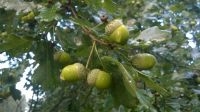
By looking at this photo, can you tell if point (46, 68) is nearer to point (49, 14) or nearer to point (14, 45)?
point (14, 45)

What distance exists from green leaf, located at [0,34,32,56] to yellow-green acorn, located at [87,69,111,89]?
0.48 meters

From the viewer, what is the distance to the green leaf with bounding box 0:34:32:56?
6.70 ft

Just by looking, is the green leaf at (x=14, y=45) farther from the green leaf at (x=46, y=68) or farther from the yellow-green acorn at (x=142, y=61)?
the yellow-green acorn at (x=142, y=61)

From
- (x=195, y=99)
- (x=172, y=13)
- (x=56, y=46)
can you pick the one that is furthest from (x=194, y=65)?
(x=56, y=46)

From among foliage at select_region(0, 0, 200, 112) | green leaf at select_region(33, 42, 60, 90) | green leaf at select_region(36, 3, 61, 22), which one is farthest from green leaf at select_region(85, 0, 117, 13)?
green leaf at select_region(33, 42, 60, 90)

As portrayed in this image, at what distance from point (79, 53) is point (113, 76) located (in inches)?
10.4

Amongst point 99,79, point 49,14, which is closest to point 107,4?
point 49,14

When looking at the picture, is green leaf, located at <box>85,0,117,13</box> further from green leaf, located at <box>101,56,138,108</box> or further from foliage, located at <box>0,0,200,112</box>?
green leaf, located at <box>101,56,138,108</box>

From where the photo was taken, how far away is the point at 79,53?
2.02m

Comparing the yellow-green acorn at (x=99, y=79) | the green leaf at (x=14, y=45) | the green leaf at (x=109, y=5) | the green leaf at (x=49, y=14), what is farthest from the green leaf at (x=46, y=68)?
the yellow-green acorn at (x=99, y=79)

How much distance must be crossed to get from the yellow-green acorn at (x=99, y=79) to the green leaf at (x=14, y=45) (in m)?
0.48

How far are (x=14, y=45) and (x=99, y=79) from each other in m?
0.57

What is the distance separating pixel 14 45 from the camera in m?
2.08

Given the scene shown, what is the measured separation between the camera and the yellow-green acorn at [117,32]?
1.78 m
